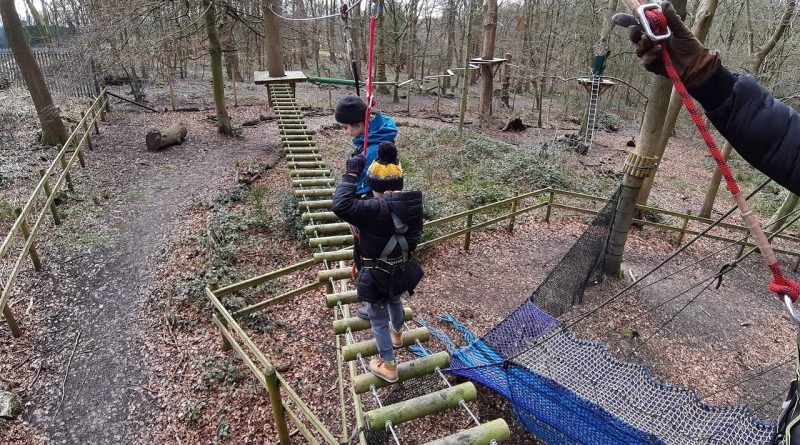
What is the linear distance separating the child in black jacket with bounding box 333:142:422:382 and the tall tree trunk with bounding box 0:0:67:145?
11132mm

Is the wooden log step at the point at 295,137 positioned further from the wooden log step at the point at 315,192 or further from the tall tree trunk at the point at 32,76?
the tall tree trunk at the point at 32,76

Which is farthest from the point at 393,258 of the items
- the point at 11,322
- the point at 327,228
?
the point at 11,322

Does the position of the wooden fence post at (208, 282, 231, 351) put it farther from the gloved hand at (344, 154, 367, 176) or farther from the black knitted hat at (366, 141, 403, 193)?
the black knitted hat at (366, 141, 403, 193)

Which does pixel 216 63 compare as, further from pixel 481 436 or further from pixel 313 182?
pixel 481 436

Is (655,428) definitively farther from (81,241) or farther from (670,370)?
(81,241)

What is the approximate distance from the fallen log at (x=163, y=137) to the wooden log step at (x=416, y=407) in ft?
35.8

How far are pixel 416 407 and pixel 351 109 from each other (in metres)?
2.42

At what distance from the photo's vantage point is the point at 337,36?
1120 inches

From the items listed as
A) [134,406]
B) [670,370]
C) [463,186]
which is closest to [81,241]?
[134,406]

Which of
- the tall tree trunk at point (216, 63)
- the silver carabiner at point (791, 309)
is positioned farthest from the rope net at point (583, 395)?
the tall tree trunk at point (216, 63)

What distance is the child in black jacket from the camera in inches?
117

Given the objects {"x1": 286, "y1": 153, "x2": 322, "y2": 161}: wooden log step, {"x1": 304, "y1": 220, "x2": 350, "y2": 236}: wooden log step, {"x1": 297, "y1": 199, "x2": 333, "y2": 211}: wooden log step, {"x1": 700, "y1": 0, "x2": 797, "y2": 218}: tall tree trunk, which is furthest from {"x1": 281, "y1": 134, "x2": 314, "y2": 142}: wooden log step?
{"x1": 700, "y1": 0, "x2": 797, "y2": 218}: tall tree trunk

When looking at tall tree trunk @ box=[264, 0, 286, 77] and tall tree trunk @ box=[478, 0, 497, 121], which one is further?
tall tree trunk @ box=[478, 0, 497, 121]

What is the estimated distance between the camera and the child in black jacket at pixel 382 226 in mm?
2969
